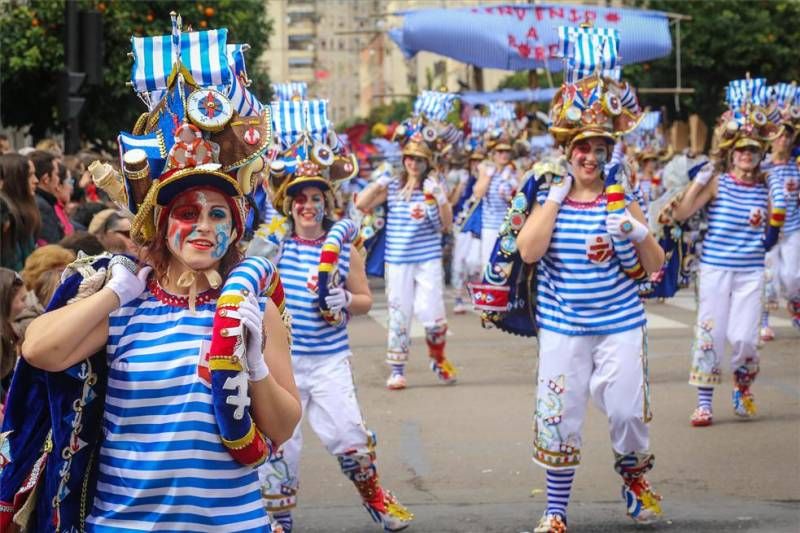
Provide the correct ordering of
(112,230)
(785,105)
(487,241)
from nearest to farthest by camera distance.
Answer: (112,230) < (785,105) < (487,241)

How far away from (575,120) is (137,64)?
3.37 meters

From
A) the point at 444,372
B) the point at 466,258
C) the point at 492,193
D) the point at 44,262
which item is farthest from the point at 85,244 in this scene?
the point at 466,258

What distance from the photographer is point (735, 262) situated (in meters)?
10.3

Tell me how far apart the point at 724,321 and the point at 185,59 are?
6.67 metres

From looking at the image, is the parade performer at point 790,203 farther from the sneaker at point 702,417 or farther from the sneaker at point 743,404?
the sneaker at point 702,417

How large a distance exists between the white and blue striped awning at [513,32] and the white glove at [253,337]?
2111 centimetres

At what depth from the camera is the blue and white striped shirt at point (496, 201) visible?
1794cm

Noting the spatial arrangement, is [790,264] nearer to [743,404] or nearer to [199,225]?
[743,404]

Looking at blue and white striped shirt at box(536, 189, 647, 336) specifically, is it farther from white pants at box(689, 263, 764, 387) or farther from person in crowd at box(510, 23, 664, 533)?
white pants at box(689, 263, 764, 387)

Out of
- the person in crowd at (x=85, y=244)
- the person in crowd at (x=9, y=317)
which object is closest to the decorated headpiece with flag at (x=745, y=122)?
the person in crowd at (x=85, y=244)

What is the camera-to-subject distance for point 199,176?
4188 millimetres

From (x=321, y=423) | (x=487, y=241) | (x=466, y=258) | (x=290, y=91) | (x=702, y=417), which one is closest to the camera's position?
(x=321, y=423)

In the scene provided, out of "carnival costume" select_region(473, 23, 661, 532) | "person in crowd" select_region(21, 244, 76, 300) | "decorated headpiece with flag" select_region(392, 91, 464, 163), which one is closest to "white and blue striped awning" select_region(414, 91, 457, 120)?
"decorated headpiece with flag" select_region(392, 91, 464, 163)

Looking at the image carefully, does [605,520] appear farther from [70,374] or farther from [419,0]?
[419,0]
